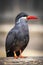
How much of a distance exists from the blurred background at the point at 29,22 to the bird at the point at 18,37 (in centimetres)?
4

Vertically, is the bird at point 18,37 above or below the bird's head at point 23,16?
below

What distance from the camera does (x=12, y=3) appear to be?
1.35 metres

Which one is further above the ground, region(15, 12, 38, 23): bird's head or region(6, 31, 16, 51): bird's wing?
region(15, 12, 38, 23): bird's head

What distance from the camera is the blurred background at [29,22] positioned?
130 centimetres

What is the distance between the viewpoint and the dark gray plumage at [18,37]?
3.99 feet

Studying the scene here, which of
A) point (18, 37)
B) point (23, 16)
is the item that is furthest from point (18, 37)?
point (23, 16)

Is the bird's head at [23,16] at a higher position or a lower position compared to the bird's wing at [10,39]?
higher

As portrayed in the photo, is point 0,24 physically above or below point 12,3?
below

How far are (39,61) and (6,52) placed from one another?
0.86 ft

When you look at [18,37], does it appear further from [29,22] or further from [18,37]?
[29,22]

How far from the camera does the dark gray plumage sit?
1.22 meters

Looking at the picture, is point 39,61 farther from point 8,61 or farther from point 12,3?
point 12,3

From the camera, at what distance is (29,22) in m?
1.29

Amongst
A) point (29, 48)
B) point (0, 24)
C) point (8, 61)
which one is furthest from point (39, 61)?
point (0, 24)
